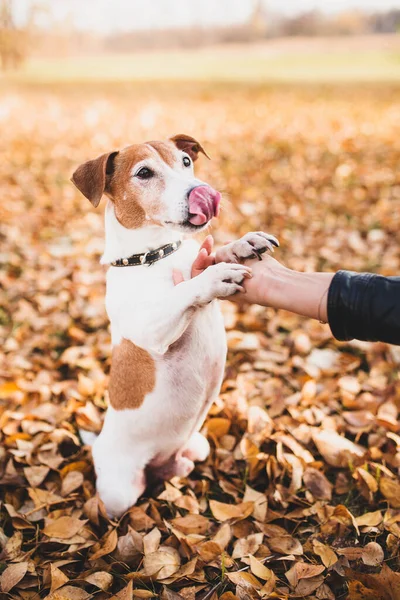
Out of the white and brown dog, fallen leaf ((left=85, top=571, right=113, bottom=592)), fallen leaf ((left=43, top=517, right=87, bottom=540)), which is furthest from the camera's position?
fallen leaf ((left=43, top=517, right=87, bottom=540))

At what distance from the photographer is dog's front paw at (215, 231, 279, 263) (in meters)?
2.24

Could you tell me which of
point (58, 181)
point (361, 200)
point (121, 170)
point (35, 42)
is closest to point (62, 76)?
point (35, 42)

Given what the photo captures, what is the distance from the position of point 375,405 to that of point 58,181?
578cm

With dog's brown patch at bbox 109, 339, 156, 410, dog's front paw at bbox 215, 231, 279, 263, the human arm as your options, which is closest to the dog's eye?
dog's front paw at bbox 215, 231, 279, 263

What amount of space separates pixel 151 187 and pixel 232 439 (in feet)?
4.91

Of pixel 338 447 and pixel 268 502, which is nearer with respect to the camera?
pixel 268 502

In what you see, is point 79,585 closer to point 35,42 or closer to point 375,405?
point 375,405

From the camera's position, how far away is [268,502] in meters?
2.67

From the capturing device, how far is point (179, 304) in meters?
2.08

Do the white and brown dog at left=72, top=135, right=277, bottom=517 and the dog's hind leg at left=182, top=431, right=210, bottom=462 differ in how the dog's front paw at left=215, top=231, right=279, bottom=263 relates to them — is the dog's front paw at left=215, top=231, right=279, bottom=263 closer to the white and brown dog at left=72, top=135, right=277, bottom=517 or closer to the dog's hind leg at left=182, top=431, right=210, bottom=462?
the white and brown dog at left=72, top=135, right=277, bottom=517

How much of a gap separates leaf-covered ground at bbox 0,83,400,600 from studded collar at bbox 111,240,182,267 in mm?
348

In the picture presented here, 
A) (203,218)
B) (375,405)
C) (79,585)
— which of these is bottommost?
(79,585)

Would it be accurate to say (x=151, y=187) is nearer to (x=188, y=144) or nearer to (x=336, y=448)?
(x=188, y=144)

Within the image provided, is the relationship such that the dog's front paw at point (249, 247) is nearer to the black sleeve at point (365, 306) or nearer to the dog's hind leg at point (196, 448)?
the black sleeve at point (365, 306)
